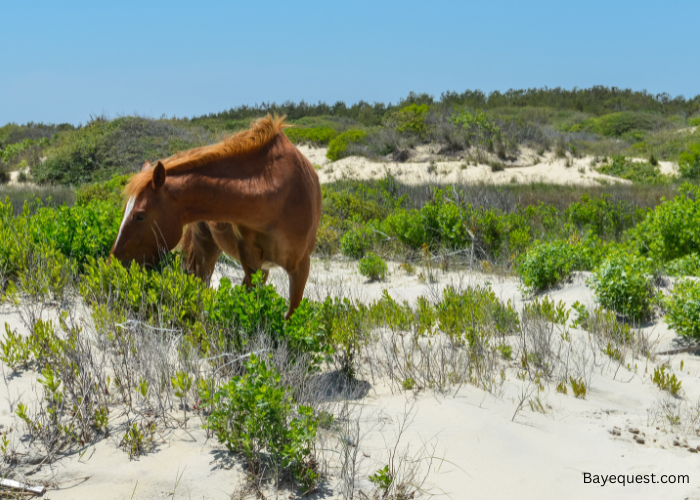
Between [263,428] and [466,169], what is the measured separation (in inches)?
779

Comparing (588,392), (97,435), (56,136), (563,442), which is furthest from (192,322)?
(56,136)

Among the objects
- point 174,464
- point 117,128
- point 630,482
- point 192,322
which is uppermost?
point 117,128

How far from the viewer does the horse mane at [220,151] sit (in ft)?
12.4

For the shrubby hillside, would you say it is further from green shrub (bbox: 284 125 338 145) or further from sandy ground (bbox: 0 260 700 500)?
sandy ground (bbox: 0 260 700 500)

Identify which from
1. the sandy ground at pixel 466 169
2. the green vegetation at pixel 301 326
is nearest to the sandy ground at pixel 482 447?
the green vegetation at pixel 301 326

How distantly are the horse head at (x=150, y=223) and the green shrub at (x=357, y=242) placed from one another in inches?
238

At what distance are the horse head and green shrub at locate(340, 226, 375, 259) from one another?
6.03m

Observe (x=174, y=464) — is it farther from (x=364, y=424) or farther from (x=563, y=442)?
(x=563, y=442)

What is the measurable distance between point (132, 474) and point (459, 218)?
7613mm

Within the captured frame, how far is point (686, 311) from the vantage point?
16.7ft

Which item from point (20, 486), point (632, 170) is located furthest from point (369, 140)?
point (20, 486)

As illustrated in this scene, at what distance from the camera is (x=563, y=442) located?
10.8ft

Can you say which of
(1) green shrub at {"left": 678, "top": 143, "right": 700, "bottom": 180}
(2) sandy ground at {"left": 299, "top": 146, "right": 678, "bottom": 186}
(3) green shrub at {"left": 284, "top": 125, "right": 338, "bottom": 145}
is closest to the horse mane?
(2) sandy ground at {"left": 299, "top": 146, "right": 678, "bottom": 186}

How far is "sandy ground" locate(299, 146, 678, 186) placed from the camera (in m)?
20.1
